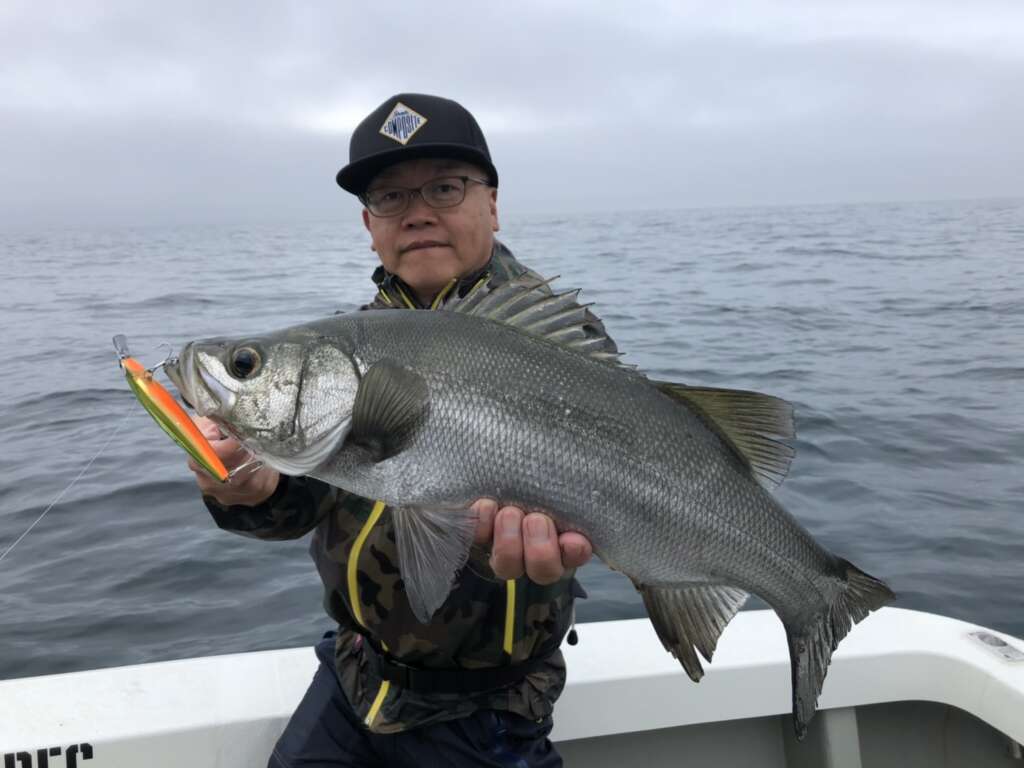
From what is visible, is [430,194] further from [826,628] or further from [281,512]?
[826,628]

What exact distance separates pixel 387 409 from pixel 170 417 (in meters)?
0.61

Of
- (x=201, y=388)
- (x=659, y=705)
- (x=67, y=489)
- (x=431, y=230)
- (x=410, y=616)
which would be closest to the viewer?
(x=201, y=388)

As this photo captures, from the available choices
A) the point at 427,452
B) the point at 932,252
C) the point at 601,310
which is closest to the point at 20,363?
the point at 601,310

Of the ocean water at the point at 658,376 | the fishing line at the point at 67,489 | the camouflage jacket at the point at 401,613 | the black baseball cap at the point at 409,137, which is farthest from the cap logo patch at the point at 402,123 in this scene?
the fishing line at the point at 67,489

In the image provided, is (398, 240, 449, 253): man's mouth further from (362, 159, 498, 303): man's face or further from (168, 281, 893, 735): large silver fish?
(168, 281, 893, 735): large silver fish

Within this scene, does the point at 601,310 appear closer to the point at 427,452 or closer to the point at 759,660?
the point at 759,660

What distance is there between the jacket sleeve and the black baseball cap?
1236mm

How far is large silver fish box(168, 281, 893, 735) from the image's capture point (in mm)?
2416

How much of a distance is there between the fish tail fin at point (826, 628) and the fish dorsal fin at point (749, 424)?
362 mm

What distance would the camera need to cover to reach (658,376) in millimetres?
11977

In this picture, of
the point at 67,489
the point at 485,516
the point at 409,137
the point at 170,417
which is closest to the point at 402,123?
the point at 409,137

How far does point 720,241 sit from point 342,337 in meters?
38.5

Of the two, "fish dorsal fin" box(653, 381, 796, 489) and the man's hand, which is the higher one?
"fish dorsal fin" box(653, 381, 796, 489)

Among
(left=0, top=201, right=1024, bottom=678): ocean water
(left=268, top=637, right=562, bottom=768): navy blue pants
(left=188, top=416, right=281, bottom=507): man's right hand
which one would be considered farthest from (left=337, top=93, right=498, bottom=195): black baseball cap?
(left=0, top=201, right=1024, bottom=678): ocean water
